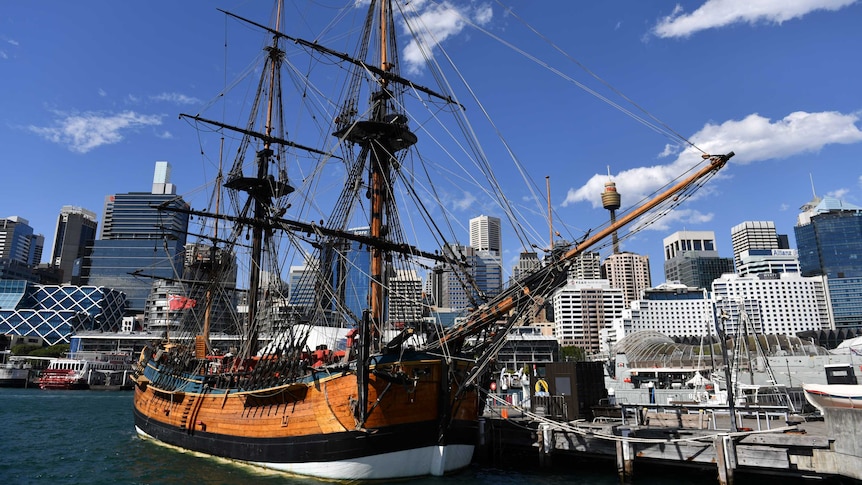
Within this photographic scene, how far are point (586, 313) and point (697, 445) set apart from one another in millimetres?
175823

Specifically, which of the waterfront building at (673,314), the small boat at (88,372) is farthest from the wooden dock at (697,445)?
the waterfront building at (673,314)

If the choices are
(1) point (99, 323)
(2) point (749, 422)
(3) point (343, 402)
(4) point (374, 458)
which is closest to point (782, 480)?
(2) point (749, 422)

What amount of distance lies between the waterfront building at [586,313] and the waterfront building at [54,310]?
463ft

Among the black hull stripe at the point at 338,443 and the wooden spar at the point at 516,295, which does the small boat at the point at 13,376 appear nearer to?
the black hull stripe at the point at 338,443

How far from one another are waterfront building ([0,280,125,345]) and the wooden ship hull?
508 ft

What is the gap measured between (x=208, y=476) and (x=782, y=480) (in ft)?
69.4

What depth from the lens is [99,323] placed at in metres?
158

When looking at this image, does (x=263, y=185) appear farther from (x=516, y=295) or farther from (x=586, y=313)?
(x=586, y=313)

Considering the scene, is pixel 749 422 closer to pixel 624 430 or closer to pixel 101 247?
pixel 624 430

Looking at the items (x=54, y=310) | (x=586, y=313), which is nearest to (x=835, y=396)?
(x=586, y=313)

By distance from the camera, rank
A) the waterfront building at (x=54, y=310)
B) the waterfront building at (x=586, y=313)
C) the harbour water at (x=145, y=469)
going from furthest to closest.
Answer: the waterfront building at (x=586, y=313) → the waterfront building at (x=54, y=310) → the harbour water at (x=145, y=469)

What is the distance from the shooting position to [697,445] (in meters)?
19.4

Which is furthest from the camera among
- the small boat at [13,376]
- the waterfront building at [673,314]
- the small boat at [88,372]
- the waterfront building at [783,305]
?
the waterfront building at [783,305]

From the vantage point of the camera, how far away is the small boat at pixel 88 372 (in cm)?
9044
